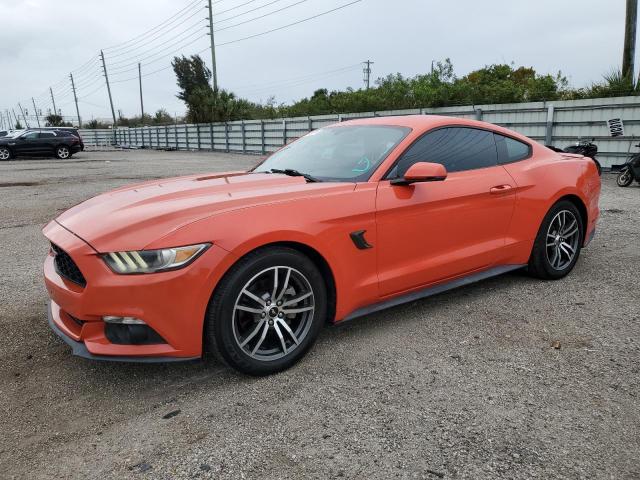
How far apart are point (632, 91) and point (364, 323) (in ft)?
39.9

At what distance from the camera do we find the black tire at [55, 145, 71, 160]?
25.8m

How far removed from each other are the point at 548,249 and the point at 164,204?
128 inches

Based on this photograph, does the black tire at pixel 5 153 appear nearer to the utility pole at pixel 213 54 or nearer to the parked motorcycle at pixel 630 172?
the utility pole at pixel 213 54

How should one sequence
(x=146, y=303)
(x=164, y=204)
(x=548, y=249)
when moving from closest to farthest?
1. (x=146, y=303)
2. (x=164, y=204)
3. (x=548, y=249)

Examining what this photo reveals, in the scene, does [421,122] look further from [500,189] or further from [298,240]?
[298,240]

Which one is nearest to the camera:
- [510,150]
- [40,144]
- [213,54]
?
[510,150]

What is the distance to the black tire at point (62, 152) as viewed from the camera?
84.5 feet

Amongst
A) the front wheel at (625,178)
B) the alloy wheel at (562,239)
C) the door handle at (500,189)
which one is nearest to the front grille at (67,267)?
the door handle at (500,189)

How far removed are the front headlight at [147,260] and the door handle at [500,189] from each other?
7.82 ft

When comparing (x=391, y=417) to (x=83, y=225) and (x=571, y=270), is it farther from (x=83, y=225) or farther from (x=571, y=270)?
(x=571, y=270)

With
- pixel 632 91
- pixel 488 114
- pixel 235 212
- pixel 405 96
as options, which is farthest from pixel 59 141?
pixel 235 212

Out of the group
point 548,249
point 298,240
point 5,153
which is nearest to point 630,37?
point 548,249

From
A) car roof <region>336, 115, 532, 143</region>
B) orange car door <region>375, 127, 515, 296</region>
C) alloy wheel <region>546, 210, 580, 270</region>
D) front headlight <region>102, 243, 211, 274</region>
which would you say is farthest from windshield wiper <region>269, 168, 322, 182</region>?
alloy wheel <region>546, 210, 580, 270</region>

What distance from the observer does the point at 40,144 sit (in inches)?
1000
